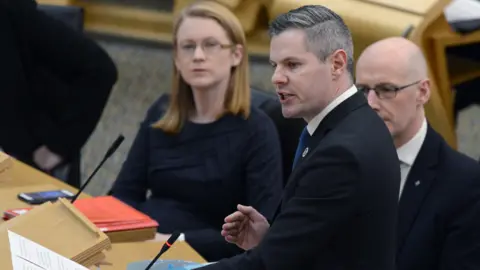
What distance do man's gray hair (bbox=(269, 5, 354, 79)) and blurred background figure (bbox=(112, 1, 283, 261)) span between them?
4.12 feet

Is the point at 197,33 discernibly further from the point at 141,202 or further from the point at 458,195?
the point at 458,195

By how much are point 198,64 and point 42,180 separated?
2.17 ft

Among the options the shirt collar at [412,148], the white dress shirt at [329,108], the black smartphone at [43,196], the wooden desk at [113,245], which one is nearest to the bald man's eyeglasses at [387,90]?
the shirt collar at [412,148]

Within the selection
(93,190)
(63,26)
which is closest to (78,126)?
(63,26)

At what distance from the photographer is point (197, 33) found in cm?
329

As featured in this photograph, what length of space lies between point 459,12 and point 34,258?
8.88 feet

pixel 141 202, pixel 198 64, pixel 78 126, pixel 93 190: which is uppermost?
pixel 198 64

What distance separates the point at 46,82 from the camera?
3609 mm

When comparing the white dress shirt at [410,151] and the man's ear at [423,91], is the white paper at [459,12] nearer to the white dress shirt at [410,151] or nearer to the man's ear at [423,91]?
the man's ear at [423,91]

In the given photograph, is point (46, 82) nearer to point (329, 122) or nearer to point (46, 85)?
point (46, 85)

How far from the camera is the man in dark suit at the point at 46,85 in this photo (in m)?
3.48

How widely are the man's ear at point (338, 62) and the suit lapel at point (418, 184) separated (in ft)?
2.73

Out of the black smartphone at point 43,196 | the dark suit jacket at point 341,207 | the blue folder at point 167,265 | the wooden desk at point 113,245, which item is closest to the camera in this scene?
the dark suit jacket at point 341,207

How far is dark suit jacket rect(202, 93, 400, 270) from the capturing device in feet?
6.15
